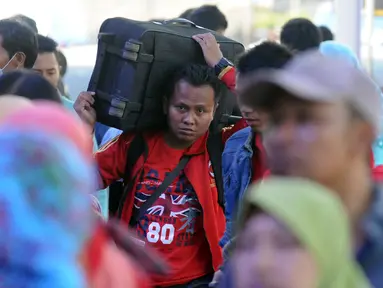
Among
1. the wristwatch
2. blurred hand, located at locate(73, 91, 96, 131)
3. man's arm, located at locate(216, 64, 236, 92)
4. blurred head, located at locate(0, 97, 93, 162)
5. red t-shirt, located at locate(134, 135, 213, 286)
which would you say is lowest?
red t-shirt, located at locate(134, 135, 213, 286)

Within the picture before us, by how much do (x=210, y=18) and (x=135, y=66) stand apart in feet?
9.29

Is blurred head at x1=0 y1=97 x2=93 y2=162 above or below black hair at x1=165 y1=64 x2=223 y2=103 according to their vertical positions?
above

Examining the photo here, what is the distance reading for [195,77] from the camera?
310cm

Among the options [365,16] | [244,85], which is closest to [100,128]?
[244,85]

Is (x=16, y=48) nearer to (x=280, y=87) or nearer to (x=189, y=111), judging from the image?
(x=189, y=111)

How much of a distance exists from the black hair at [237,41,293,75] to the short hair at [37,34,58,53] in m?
2.04

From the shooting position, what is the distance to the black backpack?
3.08m

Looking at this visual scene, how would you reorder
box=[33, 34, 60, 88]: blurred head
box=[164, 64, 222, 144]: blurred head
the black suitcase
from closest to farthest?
the black suitcase, box=[164, 64, 222, 144]: blurred head, box=[33, 34, 60, 88]: blurred head

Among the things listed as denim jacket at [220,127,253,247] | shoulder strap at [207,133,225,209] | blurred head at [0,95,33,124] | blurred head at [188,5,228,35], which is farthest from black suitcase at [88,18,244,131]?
blurred head at [188,5,228,35]

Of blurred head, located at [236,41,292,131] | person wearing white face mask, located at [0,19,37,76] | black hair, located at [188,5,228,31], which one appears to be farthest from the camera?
black hair, located at [188,5,228,31]

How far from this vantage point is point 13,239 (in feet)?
3.48

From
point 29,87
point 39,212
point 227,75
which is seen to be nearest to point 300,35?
point 227,75

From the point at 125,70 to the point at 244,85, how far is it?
1.57 m

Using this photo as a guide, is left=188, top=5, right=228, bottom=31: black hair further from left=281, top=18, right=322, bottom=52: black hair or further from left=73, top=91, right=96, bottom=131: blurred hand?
left=73, top=91, right=96, bottom=131: blurred hand
